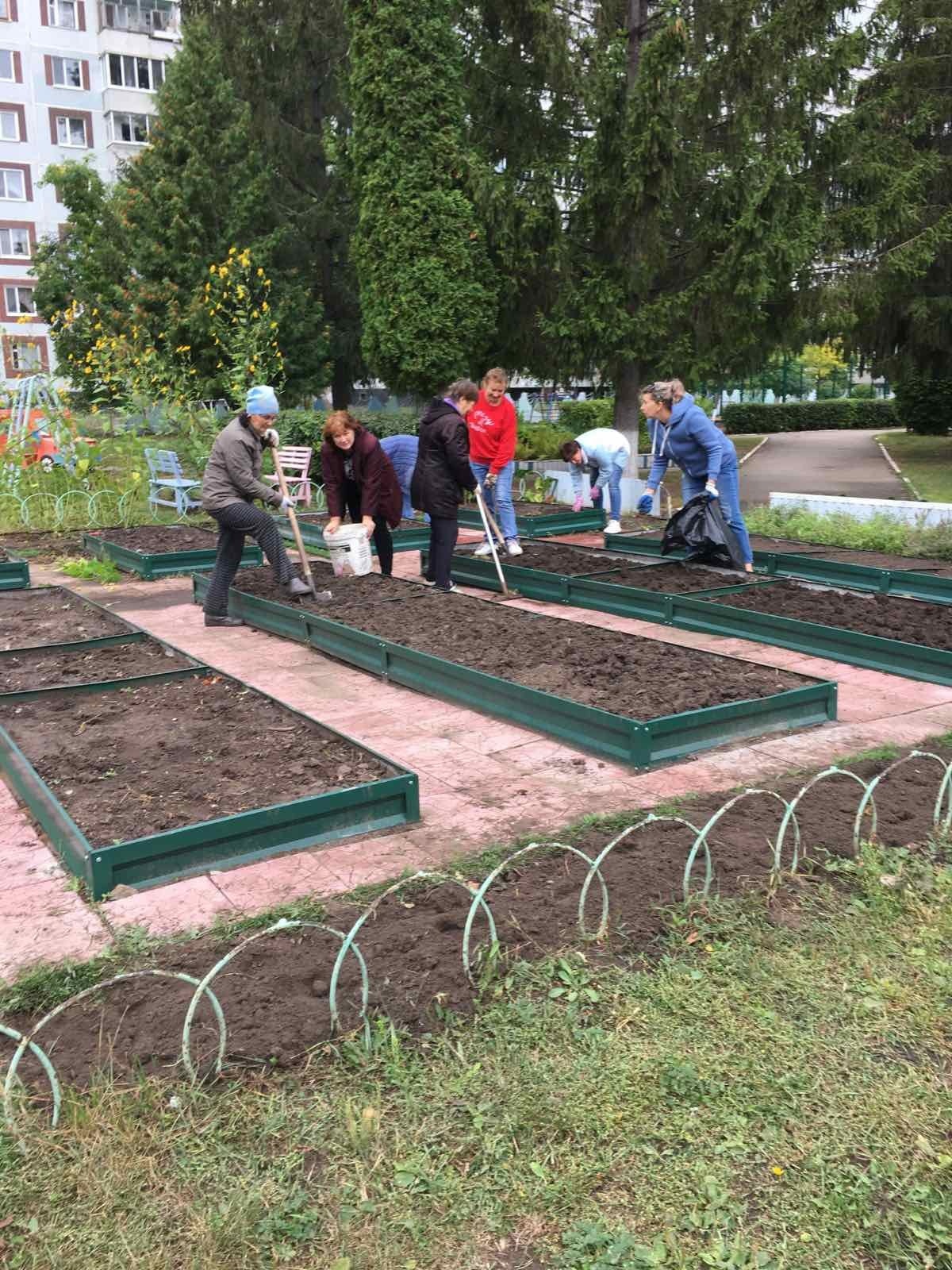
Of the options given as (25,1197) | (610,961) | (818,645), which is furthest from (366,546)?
(25,1197)

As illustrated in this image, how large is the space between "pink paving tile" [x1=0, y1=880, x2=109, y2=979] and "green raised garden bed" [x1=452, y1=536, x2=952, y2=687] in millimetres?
5344

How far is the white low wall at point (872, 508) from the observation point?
12.5 m

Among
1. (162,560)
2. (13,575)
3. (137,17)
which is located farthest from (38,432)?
(137,17)

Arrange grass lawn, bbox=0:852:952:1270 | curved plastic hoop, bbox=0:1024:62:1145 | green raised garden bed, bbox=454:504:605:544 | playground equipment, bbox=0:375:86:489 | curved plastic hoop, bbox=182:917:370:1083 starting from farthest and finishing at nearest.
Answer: playground equipment, bbox=0:375:86:489 < green raised garden bed, bbox=454:504:605:544 < curved plastic hoop, bbox=182:917:370:1083 < curved plastic hoop, bbox=0:1024:62:1145 < grass lawn, bbox=0:852:952:1270

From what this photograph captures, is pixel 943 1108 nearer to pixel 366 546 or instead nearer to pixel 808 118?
pixel 366 546

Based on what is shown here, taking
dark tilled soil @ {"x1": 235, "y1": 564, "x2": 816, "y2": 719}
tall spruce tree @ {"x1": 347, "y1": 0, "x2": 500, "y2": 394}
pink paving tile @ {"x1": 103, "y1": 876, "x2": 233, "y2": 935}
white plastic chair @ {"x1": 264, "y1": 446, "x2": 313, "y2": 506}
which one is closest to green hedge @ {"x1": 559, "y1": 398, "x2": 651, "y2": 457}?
tall spruce tree @ {"x1": 347, "y1": 0, "x2": 500, "y2": 394}

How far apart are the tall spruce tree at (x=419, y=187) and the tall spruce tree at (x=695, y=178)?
1.52m

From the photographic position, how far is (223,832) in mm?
4328

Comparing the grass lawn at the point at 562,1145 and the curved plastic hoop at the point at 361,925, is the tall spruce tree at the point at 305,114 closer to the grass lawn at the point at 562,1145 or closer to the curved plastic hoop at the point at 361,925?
the curved plastic hoop at the point at 361,925

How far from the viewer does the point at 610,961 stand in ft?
11.6

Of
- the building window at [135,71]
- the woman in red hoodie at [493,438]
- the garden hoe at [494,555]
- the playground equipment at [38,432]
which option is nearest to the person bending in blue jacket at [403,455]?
the woman in red hoodie at [493,438]

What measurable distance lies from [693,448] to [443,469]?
87.3 inches

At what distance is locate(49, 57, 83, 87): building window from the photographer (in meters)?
43.2

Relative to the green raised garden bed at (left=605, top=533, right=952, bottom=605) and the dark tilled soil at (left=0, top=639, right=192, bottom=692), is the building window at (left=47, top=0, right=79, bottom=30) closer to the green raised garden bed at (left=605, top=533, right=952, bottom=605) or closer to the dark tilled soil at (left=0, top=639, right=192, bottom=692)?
the green raised garden bed at (left=605, top=533, right=952, bottom=605)
